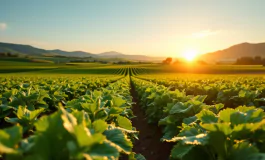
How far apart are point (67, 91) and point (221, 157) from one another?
6.48 metres

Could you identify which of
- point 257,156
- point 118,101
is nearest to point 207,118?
point 257,156

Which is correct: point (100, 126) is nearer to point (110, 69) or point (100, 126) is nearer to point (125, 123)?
point (125, 123)

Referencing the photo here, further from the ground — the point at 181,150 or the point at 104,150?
the point at 104,150

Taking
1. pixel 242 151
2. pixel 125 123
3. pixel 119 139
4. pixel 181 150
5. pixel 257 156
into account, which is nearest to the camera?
pixel 257 156

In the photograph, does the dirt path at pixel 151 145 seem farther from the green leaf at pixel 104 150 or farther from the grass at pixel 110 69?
the grass at pixel 110 69

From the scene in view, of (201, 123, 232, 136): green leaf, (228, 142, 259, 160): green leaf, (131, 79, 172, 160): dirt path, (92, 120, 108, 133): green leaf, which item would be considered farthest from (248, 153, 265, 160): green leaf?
(131, 79, 172, 160): dirt path

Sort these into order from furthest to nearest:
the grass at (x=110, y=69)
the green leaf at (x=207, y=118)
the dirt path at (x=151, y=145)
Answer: the grass at (x=110, y=69)
the dirt path at (x=151, y=145)
the green leaf at (x=207, y=118)

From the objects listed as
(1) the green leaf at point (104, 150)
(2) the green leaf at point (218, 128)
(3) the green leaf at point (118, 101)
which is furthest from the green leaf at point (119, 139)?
(3) the green leaf at point (118, 101)

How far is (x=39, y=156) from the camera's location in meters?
1.14

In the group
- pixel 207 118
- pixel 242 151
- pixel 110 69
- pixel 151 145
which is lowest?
pixel 151 145

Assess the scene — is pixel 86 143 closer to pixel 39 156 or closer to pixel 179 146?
pixel 39 156

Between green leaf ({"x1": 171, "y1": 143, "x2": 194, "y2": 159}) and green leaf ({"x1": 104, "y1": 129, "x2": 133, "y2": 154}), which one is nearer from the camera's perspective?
green leaf ({"x1": 104, "y1": 129, "x2": 133, "y2": 154})

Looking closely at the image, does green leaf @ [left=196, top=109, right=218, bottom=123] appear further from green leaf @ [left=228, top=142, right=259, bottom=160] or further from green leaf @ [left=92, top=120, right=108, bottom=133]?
green leaf @ [left=92, top=120, right=108, bottom=133]

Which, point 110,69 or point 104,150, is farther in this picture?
point 110,69
